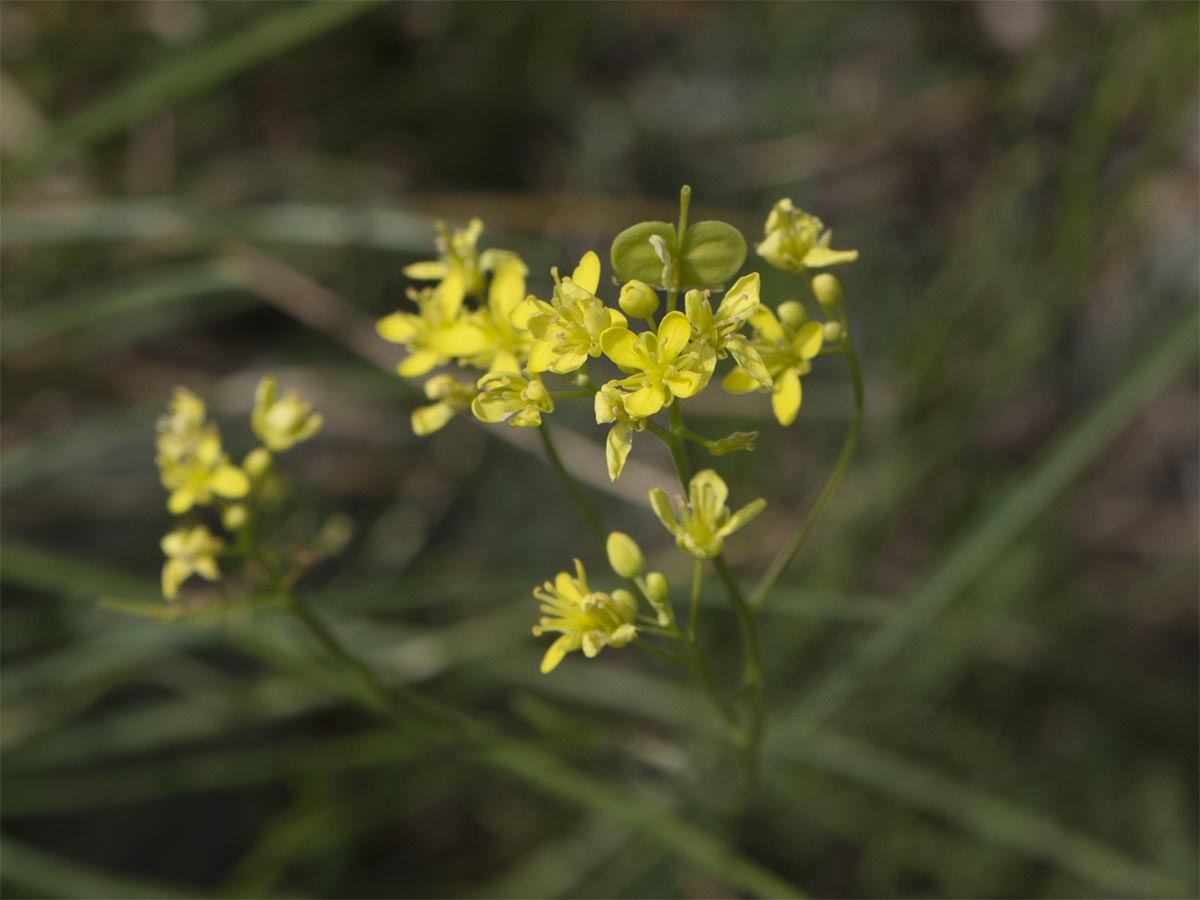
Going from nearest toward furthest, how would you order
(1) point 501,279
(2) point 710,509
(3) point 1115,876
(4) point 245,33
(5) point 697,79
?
1. (2) point 710,509
2. (1) point 501,279
3. (3) point 1115,876
4. (4) point 245,33
5. (5) point 697,79

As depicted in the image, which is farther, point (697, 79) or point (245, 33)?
point (697, 79)

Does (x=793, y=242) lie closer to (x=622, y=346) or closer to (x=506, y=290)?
(x=622, y=346)

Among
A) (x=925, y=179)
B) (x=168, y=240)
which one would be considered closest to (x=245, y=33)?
(x=168, y=240)

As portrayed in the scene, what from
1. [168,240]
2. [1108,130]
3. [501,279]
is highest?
[168,240]

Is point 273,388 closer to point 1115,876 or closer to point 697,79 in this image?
point 1115,876

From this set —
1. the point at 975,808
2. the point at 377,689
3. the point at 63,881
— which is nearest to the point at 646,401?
the point at 377,689

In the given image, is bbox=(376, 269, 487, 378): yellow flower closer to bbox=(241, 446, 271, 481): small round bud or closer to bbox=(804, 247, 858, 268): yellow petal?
bbox=(241, 446, 271, 481): small round bud
